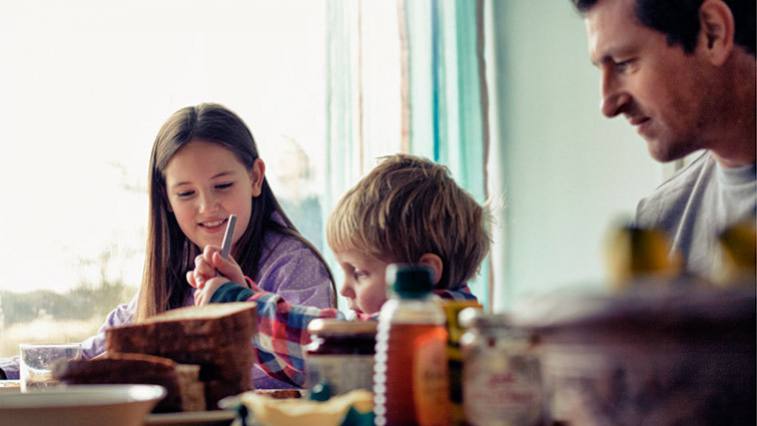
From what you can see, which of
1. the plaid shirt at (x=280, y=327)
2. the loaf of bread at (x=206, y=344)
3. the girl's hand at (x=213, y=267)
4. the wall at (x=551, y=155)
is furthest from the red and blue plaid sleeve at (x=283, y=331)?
the wall at (x=551, y=155)

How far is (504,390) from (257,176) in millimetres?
1730

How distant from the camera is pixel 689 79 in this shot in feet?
5.06

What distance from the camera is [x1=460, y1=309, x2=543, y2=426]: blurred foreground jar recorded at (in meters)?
0.81

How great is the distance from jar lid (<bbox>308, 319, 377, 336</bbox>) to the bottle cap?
0.50 ft

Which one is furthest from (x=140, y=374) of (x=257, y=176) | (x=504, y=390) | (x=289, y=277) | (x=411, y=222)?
(x=257, y=176)

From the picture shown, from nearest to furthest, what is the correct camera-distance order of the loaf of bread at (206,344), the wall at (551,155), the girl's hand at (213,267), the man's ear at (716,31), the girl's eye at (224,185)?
the loaf of bread at (206,344), the man's ear at (716,31), the girl's hand at (213,267), the girl's eye at (224,185), the wall at (551,155)

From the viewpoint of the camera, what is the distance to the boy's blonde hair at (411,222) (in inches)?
68.7

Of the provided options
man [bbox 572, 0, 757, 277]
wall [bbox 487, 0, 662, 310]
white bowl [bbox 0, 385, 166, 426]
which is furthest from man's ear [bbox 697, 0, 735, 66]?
wall [bbox 487, 0, 662, 310]

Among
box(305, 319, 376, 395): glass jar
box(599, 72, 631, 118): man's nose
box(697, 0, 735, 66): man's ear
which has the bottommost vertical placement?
box(305, 319, 376, 395): glass jar

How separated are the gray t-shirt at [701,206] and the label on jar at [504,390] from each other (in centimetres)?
77

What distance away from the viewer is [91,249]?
3279 mm

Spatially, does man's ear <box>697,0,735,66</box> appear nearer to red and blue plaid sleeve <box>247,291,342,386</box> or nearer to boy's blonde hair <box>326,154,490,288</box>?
boy's blonde hair <box>326,154,490,288</box>

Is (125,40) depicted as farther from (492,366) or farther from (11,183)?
(492,366)

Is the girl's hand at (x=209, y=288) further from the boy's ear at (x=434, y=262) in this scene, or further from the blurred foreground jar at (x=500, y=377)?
the blurred foreground jar at (x=500, y=377)
